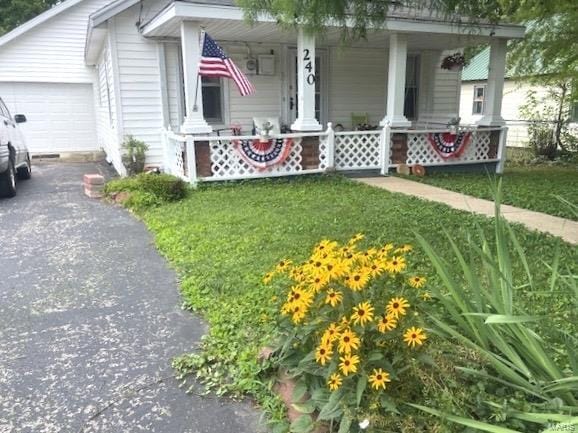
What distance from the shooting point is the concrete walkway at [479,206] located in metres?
5.67

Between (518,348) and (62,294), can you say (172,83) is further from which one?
(518,348)

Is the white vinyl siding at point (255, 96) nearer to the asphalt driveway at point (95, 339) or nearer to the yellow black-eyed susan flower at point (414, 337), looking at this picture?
the asphalt driveway at point (95, 339)

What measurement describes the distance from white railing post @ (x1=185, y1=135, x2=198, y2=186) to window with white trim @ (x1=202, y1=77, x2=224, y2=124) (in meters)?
2.52

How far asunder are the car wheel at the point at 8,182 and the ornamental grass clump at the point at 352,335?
25.5 ft

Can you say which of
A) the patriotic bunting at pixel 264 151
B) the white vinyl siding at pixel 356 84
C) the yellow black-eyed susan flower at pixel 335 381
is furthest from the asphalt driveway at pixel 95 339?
the white vinyl siding at pixel 356 84

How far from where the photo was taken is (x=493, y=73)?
10633 mm

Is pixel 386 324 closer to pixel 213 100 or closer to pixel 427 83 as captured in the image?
pixel 213 100

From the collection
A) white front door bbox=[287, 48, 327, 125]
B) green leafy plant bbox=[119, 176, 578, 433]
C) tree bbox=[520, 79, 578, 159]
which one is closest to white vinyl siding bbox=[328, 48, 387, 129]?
white front door bbox=[287, 48, 327, 125]

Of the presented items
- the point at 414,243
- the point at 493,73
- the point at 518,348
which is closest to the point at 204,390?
the point at 518,348

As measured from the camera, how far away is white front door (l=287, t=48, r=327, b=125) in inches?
432

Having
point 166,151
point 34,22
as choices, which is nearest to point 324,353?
point 166,151

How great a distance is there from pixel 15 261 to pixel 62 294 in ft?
4.33

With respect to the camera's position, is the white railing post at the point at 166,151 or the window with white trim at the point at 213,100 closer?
the white railing post at the point at 166,151

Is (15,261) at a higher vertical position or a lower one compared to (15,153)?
lower
